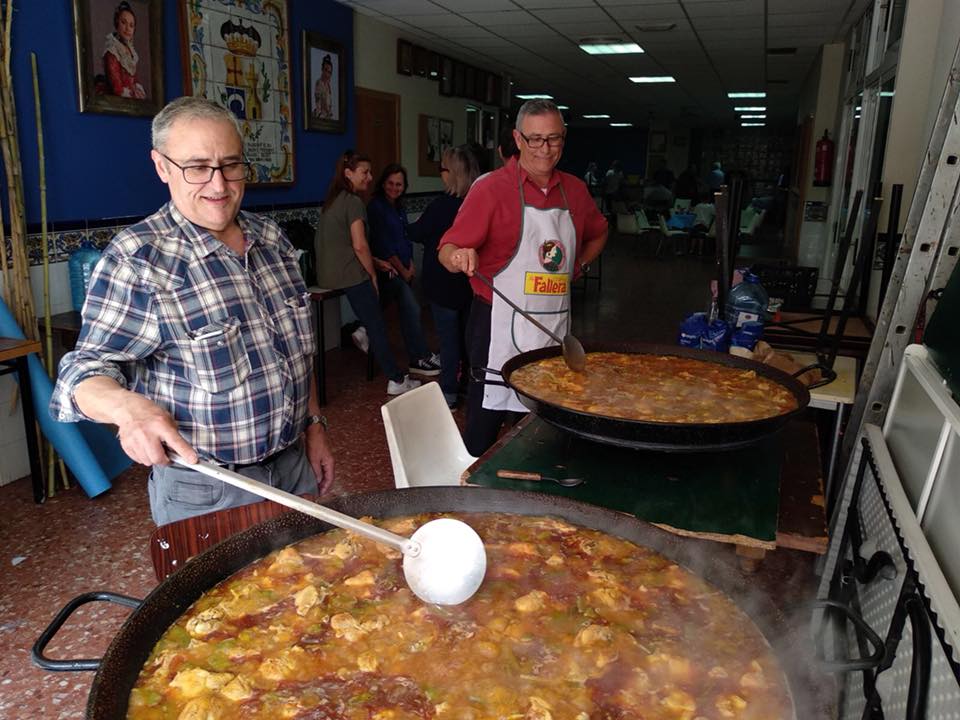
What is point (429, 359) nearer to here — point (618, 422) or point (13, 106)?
point (13, 106)

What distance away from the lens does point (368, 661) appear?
119cm

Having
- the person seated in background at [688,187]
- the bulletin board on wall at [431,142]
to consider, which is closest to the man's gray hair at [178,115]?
the bulletin board on wall at [431,142]

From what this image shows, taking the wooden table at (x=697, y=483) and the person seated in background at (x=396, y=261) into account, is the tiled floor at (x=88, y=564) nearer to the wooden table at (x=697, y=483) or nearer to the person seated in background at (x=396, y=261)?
the wooden table at (x=697, y=483)

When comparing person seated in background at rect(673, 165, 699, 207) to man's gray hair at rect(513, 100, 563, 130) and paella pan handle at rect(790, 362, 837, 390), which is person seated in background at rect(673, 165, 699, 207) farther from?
paella pan handle at rect(790, 362, 837, 390)

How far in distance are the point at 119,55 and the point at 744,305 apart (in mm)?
3973

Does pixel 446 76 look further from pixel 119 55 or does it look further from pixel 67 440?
pixel 67 440

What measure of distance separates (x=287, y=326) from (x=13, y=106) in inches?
115

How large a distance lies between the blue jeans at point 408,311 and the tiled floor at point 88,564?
657mm

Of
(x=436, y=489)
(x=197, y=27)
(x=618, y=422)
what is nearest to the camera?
(x=436, y=489)

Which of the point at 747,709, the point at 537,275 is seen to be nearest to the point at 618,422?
the point at 747,709

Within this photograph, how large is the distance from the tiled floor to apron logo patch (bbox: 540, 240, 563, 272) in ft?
5.02

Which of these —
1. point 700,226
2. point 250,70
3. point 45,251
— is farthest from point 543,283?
point 700,226

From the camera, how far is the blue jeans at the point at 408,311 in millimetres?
6129

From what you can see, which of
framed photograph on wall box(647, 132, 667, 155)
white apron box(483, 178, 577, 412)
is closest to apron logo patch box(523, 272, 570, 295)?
white apron box(483, 178, 577, 412)
